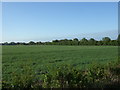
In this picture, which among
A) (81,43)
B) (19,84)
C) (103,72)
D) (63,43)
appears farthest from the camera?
(63,43)

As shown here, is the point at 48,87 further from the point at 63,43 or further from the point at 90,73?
the point at 63,43

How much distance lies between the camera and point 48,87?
13.5 feet

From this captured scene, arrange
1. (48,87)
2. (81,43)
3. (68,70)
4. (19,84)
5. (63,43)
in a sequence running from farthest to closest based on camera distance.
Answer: (63,43), (81,43), (68,70), (48,87), (19,84)

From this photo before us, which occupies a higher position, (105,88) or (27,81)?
(27,81)

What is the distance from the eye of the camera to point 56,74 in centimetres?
419

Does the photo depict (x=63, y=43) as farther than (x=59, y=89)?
Yes

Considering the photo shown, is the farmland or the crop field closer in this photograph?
the farmland

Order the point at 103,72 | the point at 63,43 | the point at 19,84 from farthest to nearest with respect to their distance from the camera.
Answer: the point at 63,43, the point at 103,72, the point at 19,84

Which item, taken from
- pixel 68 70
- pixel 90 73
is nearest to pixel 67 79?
pixel 68 70

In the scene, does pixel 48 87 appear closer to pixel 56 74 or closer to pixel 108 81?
pixel 56 74

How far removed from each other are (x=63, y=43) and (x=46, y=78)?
259 ft

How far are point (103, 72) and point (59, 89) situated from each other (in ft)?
5.15

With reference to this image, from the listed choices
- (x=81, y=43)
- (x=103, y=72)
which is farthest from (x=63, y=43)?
(x=103, y=72)

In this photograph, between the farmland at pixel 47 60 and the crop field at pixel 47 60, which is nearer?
the farmland at pixel 47 60
